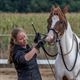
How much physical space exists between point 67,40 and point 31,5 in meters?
27.6

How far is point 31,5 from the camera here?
3438cm

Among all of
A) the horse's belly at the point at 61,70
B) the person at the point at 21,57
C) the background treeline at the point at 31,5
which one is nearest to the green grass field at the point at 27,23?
the horse's belly at the point at 61,70

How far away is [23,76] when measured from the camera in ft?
19.2

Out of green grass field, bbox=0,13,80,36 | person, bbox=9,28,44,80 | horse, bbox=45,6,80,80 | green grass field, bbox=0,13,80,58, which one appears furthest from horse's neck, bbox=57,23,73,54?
green grass field, bbox=0,13,80,36

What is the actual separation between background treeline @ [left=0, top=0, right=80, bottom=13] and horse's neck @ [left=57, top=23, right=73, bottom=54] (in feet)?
78.6

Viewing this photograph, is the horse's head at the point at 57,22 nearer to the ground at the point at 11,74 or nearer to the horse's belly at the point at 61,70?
the horse's belly at the point at 61,70

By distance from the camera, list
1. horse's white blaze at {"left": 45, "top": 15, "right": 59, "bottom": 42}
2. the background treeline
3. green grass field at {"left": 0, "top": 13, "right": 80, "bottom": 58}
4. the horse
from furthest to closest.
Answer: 1. the background treeline
2. green grass field at {"left": 0, "top": 13, "right": 80, "bottom": 58}
3. the horse
4. horse's white blaze at {"left": 45, "top": 15, "right": 59, "bottom": 42}

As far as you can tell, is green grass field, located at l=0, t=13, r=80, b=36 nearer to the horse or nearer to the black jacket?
the horse

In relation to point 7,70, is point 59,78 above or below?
above

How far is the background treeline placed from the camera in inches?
1258

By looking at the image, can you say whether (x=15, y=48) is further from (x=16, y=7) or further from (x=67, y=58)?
(x=16, y=7)

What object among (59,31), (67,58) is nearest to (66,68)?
(67,58)

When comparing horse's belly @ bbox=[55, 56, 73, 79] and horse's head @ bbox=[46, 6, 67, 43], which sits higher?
horse's head @ bbox=[46, 6, 67, 43]

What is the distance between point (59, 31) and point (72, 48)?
526mm
